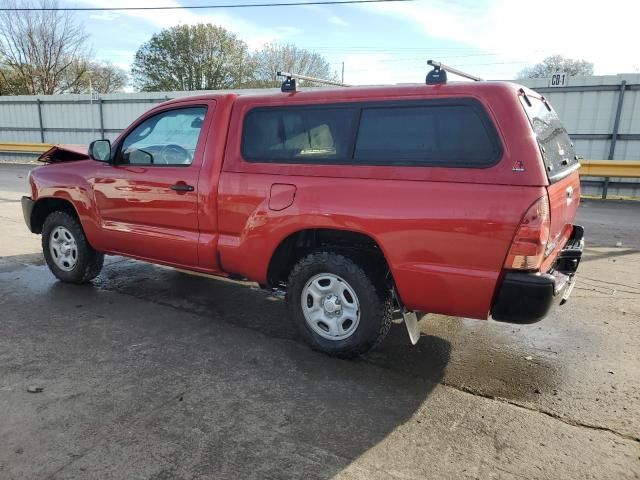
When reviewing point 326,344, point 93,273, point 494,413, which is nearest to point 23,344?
point 93,273

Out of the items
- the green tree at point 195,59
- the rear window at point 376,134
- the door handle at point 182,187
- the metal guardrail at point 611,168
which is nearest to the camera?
the rear window at point 376,134

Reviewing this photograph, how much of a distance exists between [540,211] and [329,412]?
66.5 inches

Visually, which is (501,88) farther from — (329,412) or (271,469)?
(271,469)

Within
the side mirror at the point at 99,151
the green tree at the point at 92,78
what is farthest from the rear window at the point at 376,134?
the green tree at the point at 92,78

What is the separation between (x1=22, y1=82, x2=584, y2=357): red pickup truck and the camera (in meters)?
2.89

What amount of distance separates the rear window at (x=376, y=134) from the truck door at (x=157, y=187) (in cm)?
60

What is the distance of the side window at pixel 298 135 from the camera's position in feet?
11.4

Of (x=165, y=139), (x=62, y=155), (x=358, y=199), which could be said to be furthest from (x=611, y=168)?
(x=62, y=155)

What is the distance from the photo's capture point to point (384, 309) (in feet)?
11.3

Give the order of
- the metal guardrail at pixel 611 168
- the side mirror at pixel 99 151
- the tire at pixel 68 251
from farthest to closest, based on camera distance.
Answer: the metal guardrail at pixel 611 168 < the tire at pixel 68 251 < the side mirror at pixel 99 151

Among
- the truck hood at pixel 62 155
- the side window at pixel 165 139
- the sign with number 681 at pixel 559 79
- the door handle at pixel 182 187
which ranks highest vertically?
the sign with number 681 at pixel 559 79

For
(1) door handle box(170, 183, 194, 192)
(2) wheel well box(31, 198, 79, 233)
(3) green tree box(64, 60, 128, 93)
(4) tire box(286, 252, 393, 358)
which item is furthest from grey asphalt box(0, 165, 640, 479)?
(3) green tree box(64, 60, 128, 93)

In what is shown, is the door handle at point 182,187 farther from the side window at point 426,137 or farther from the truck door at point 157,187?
the side window at point 426,137

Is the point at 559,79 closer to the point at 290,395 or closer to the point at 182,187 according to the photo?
the point at 182,187
